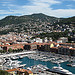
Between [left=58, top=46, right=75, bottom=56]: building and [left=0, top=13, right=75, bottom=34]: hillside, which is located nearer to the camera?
[left=58, top=46, right=75, bottom=56]: building

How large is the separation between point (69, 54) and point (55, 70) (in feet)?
35.1

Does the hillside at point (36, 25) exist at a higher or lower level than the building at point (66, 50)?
higher

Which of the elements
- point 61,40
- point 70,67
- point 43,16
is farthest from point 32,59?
point 43,16

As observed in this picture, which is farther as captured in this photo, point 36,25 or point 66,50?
point 36,25

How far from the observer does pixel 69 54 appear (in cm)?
3014

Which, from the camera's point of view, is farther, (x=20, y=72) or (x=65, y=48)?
(x=65, y=48)

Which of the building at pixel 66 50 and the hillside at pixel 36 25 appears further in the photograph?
the hillside at pixel 36 25

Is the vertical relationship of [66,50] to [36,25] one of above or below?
below

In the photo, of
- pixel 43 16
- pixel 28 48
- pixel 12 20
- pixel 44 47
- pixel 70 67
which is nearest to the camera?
pixel 70 67

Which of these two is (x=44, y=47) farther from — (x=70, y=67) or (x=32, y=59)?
(x=70, y=67)

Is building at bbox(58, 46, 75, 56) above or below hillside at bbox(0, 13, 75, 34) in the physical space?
below

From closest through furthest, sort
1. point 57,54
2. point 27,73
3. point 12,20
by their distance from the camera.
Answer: point 27,73 → point 57,54 → point 12,20

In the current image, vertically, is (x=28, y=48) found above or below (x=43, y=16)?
below

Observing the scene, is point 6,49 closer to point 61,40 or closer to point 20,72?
point 61,40
